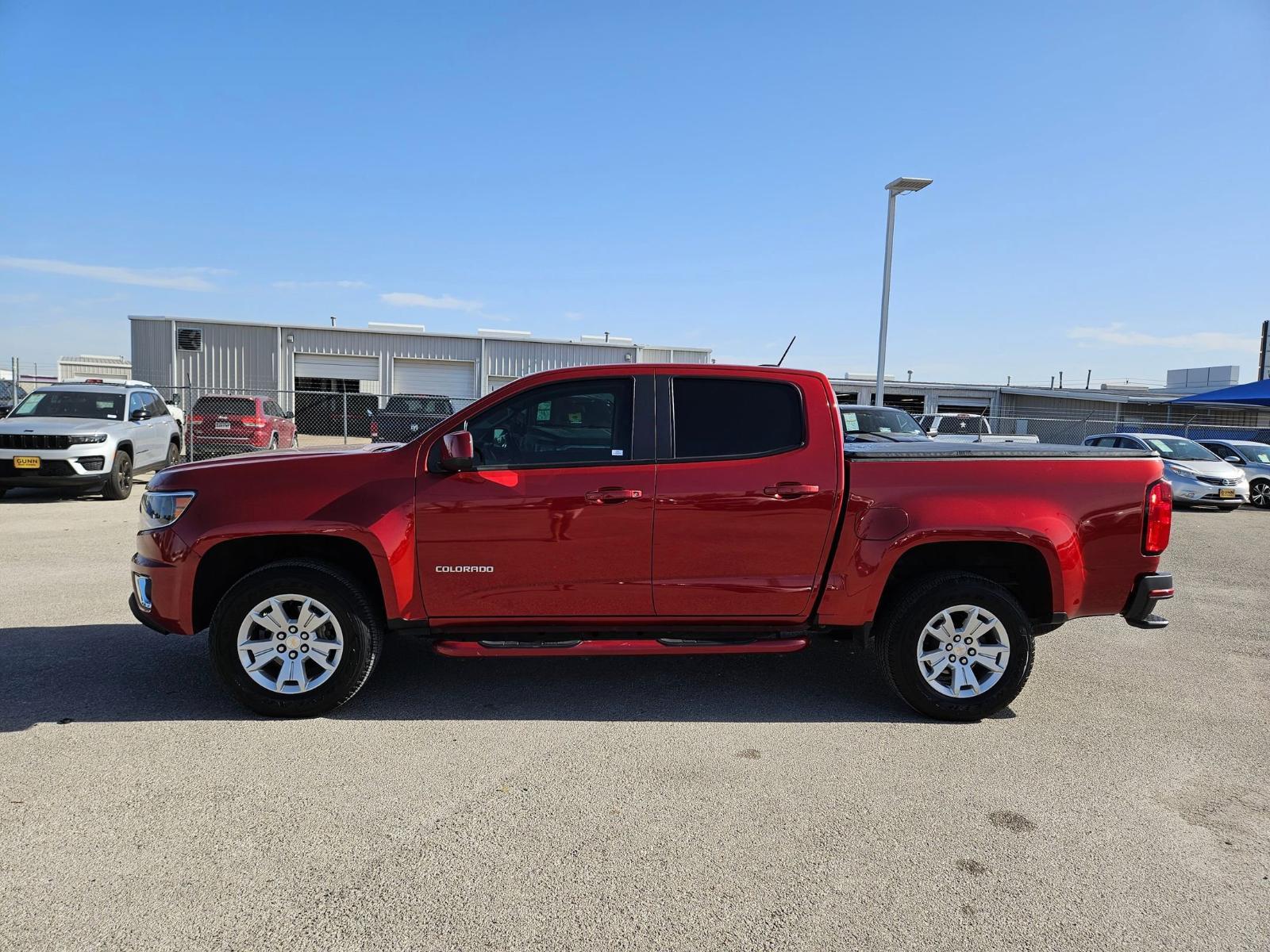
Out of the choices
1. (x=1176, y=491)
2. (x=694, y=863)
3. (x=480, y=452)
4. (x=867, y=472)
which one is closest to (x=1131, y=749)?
(x=867, y=472)

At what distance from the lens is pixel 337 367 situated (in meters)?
32.4

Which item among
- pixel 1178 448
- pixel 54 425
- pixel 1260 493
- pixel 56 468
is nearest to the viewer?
pixel 56 468

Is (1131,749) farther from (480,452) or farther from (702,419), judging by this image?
(480,452)

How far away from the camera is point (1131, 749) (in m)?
4.24

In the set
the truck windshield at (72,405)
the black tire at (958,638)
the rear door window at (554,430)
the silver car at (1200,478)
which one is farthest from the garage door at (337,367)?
the black tire at (958,638)

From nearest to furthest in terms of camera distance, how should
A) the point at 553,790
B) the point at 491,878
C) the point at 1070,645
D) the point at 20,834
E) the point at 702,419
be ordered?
the point at 491,878 < the point at 20,834 < the point at 553,790 < the point at 702,419 < the point at 1070,645

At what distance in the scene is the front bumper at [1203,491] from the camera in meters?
15.5

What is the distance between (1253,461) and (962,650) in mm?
16699

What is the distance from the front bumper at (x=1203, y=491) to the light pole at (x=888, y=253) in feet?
18.3

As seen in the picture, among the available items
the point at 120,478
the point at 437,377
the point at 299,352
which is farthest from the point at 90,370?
the point at 120,478

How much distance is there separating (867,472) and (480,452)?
2046 millimetres

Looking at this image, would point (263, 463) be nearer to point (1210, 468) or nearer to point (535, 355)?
point (1210, 468)

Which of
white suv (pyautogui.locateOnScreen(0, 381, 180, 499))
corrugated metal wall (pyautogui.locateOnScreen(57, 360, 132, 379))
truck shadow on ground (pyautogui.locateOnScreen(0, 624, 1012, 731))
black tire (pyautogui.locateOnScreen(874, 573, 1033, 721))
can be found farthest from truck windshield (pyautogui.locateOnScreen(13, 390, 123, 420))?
corrugated metal wall (pyautogui.locateOnScreen(57, 360, 132, 379))

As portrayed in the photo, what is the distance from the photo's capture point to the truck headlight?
441 centimetres
